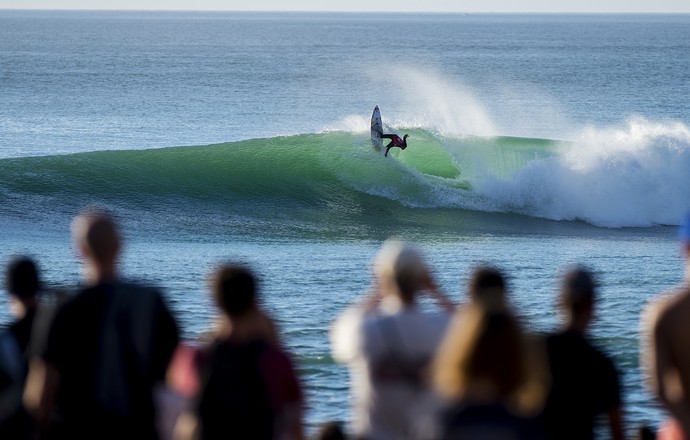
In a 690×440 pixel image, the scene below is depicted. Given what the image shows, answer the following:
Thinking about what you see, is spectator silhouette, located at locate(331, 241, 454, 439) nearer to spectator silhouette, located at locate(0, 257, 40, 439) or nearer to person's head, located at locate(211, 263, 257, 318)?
person's head, located at locate(211, 263, 257, 318)

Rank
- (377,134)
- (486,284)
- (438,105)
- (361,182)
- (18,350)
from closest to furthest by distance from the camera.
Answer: (486,284) → (18,350) → (361,182) → (377,134) → (438,105)

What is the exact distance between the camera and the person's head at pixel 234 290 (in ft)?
12.7

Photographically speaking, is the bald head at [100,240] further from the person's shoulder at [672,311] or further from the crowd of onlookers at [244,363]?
the person's shoulder at [672,311]

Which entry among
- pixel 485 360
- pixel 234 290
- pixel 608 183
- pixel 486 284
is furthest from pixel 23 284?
pixel 608 183

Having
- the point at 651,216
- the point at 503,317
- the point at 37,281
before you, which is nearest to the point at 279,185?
the point at 651,216

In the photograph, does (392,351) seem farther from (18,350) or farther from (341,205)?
(341,205)

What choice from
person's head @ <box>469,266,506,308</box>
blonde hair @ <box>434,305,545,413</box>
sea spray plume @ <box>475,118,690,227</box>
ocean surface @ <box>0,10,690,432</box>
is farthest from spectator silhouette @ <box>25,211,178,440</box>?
sea spray plume @ <box>475,118,690,227</box>

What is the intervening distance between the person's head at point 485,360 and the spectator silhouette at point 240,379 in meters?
1.17

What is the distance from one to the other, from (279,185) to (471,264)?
793 cm

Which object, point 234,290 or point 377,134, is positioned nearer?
point 234,290

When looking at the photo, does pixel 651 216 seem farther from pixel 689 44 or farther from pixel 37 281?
pixel 689 44

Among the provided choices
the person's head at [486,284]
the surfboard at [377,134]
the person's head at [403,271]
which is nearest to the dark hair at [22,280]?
the person's head at [403,271]

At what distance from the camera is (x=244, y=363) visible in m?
3.85

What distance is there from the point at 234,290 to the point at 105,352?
2.01ft
